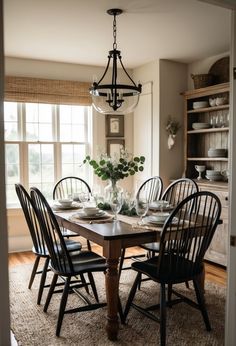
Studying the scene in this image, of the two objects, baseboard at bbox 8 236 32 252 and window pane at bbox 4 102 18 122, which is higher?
window pane at bbox 4 102 18 122

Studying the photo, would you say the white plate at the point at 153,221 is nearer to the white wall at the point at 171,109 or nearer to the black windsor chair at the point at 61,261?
the black windsor chair at the point at 61,261

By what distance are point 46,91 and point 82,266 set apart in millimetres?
2964

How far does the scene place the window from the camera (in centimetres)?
485

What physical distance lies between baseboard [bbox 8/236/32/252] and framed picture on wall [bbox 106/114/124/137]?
195 cm

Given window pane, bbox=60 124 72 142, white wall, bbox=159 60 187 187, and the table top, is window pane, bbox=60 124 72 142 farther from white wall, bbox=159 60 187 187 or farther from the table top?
the table top

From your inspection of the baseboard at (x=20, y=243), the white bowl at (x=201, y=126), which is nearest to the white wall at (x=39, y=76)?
the baseboard at (x=20, y=243)

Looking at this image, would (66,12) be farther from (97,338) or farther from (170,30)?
(97,338)

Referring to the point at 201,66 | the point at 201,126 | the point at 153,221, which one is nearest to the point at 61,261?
the point at 153,221

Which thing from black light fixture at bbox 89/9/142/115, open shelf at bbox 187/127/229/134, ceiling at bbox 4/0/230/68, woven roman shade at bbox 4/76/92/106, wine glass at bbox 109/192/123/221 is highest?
ceiling at bbox 4/0/230/68

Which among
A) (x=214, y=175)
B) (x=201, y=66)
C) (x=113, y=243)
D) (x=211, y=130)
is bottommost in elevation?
(x=113, y=243)

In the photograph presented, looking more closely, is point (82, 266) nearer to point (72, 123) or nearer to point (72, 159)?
point (72, 159)

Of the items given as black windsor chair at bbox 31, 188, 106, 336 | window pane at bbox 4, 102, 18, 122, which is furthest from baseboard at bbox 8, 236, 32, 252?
black windsor chair at bbox 31, 188, 106, 336

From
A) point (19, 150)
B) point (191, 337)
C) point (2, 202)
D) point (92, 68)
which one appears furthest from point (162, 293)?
point (92, 68)

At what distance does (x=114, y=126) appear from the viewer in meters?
5.44
